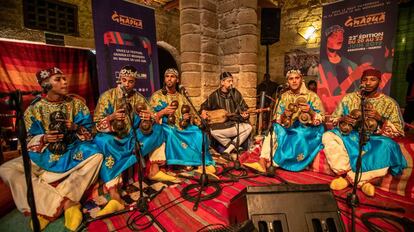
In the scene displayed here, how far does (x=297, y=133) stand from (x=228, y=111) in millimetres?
1531

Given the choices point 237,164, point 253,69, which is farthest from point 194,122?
point 253,69

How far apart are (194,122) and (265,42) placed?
3.53 metres

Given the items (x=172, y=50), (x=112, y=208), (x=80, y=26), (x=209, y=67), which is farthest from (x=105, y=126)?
(x=172, y=50)

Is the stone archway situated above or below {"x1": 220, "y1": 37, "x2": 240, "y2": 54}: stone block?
above

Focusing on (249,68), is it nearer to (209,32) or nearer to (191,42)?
(209,32)

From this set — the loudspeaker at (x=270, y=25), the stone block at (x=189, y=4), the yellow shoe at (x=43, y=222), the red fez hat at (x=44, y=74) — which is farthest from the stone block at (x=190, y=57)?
the yellow shoe at (x=43, y=222)

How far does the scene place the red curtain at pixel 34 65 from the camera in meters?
5.16

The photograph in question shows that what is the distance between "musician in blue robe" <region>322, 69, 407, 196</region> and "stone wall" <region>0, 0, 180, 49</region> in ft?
22.8

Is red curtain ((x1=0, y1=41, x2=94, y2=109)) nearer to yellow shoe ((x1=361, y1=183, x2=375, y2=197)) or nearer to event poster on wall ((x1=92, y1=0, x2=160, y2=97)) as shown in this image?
event poster on wall ((x1=92, y1=0, x2=160, y2=97))

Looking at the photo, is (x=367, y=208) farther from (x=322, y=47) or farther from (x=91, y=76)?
(x=91, y=76)

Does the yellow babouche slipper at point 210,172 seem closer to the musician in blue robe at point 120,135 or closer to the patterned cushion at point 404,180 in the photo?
the musician in blue robe at point 120,135

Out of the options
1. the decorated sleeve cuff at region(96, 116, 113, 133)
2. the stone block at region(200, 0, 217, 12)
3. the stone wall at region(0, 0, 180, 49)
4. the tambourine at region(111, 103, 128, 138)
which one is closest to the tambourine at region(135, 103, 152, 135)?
the tambourine at region(111, 103, 128, 138)

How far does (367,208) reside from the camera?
7.97ft

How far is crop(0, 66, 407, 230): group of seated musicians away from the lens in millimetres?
2385
